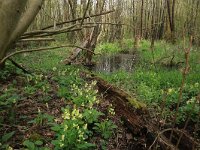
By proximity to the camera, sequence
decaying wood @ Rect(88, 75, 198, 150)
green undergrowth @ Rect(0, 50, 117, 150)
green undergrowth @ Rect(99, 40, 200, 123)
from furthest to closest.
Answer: green undergrowth @ Rect(99, 40, 200, 123), decaying wood @ Rect(88, 75, 198, 150), green undergrowth @ Rect(0, 50, 117, 150)

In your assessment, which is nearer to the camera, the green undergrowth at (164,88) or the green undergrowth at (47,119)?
the green undergrowth at (47,119)

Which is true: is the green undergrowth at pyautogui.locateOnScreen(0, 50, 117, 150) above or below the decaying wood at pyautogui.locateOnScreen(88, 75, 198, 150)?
above

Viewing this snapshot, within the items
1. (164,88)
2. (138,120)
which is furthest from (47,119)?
(164,88)

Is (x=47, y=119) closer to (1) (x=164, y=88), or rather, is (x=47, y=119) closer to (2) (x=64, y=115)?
(2) (x=64, y=115)

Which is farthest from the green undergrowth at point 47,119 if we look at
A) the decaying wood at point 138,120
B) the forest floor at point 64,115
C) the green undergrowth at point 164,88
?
the green undergrowth at point 164,88

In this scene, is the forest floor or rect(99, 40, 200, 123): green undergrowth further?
rect(99, 40, 200, 123): green undergrowth

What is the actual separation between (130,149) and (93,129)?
60 cm

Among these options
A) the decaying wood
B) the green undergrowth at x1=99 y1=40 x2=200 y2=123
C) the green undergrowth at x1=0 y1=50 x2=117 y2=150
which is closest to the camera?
the green undergrowth at x1=0 y1=50 x2=117 y2=150

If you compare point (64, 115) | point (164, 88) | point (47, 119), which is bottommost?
point (164, 88)

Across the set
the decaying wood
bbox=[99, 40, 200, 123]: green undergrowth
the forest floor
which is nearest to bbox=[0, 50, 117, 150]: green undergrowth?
the forest floor

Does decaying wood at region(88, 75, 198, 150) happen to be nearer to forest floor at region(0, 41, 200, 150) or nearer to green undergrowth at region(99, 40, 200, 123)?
A: forest floor at region(0, 41, 200, 150)

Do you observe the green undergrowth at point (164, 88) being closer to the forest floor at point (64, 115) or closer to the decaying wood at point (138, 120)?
the forest floor at point (64, 115)

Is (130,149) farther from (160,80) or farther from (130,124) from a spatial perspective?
(160,80)

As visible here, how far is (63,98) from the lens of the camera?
493cm
